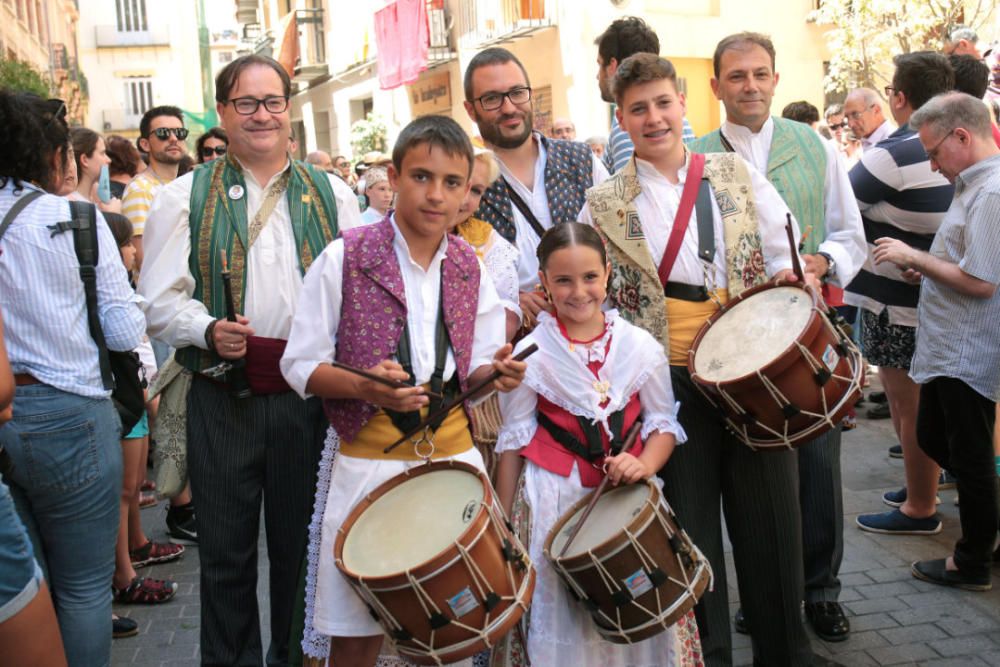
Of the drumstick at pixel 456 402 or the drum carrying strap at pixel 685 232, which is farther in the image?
the drum carrying strap at pixel 685 232

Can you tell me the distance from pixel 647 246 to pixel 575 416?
2.16ft

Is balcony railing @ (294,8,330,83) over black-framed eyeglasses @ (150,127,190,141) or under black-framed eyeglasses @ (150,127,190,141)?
over

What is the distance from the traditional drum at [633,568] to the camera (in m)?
2.74

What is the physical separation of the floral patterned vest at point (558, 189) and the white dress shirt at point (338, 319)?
0.69m

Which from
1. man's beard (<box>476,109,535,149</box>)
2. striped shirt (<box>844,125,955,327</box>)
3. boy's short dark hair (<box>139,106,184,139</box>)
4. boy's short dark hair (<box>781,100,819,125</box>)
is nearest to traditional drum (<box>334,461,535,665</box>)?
man's beard (<box>476,109,535,149</box>)

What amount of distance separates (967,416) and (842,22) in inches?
416

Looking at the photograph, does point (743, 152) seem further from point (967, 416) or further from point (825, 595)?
point (825, 595)

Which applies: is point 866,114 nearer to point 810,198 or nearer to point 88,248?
point 810,198

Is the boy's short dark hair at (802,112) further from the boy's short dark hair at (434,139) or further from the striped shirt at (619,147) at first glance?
the boy's short dark hair at (434,139)

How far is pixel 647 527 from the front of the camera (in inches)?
109

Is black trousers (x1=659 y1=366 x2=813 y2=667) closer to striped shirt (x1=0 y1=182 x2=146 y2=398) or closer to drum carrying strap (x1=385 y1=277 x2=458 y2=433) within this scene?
drum carrying strap (x1=385 y1=277 x2=458 y2=433)

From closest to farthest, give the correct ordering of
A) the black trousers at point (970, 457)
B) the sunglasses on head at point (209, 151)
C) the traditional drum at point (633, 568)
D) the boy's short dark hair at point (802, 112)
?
the traditional drum at point (633, 568), the black trousers at point (970, 457), the sunglasses on head at point (209, 151), the boy's short dark hair at point (802, 112)

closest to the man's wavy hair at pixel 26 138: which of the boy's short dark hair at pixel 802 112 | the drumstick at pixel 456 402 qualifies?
the drumstick at pixel 456 402

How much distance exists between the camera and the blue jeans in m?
3.12
